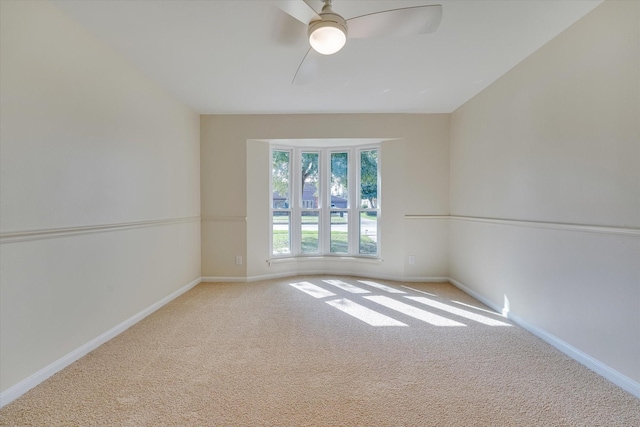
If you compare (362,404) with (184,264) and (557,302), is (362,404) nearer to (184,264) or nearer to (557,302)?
(557,302)

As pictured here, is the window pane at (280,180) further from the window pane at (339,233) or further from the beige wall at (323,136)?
the window pane at (339,233)

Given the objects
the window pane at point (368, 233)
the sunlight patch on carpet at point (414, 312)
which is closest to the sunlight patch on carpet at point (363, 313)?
the sunlight patch on carpet at point (414, 312)

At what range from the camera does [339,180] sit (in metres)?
4.10

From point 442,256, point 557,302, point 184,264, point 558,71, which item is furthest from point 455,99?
point 184,264

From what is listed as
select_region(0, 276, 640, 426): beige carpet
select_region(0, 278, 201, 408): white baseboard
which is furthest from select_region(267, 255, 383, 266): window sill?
select_region(0, 278, 201, 408): white baseboard

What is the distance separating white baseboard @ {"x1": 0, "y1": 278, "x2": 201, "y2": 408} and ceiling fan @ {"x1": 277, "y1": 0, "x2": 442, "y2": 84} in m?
2.48

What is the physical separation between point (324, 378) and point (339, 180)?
290 centimetres

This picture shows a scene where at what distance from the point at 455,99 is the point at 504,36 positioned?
1183 mm

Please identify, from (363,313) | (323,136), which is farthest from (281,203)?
(363,313)

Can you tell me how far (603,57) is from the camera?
1.67m

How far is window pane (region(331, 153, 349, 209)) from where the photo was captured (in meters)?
4.08

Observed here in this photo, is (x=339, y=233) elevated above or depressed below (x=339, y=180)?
below

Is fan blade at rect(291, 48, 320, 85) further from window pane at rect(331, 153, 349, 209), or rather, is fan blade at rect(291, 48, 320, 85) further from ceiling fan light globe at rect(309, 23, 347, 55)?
window pane at rect(331, 153, 349, 209)

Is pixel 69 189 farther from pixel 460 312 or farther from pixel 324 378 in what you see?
pixel 460 312
